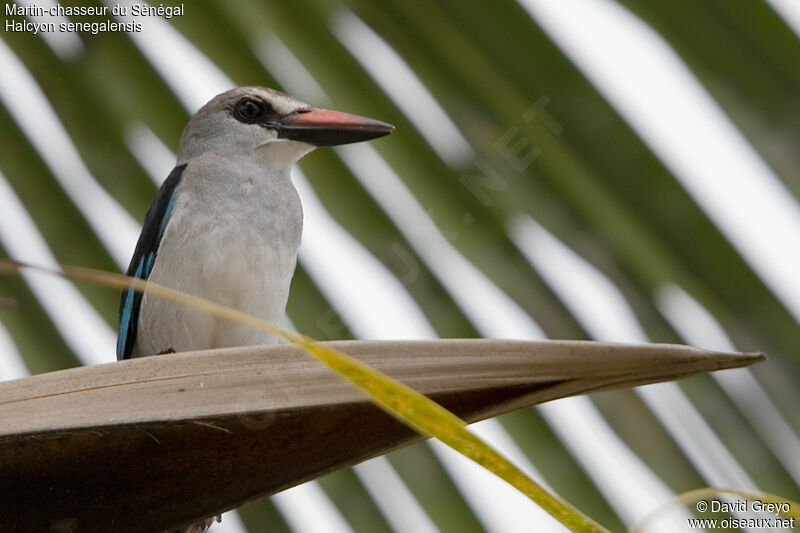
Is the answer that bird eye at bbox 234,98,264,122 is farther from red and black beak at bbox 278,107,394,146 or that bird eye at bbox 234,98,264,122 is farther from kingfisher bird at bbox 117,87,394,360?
red and black beak at bbox 278,107,394,146

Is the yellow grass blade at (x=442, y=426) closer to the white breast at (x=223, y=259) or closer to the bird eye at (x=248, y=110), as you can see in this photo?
→ the white breast at (x=223, y=259)

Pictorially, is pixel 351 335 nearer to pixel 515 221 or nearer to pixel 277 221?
pixel 515 221

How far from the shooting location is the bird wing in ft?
7.27

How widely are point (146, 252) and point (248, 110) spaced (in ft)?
1.34

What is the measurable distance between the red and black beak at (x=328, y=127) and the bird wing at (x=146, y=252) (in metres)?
0.28

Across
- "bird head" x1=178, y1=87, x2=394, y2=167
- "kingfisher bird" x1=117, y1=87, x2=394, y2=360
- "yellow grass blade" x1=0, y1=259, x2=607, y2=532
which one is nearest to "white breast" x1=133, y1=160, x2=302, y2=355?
"kingfisher bird" x1=117, y1=87, x2=394, y2=360

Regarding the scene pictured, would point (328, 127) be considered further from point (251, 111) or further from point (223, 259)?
point (251, 111)

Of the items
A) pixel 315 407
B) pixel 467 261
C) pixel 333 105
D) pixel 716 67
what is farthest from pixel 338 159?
pixel 315 407

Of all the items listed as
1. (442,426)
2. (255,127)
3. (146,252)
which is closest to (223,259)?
(146,252)

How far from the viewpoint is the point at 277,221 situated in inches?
86.0

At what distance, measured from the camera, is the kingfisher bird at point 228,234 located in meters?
2.09

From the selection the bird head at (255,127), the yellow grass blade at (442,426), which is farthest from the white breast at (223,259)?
the yellow grass blade at (442,426)

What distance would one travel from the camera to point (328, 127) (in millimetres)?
1810

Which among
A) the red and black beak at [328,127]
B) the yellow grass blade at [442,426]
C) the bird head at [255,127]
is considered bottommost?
the yellow grass blade at [442,426]
